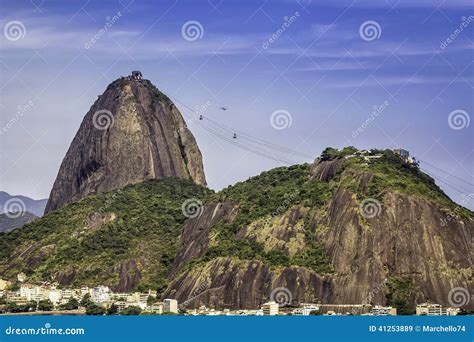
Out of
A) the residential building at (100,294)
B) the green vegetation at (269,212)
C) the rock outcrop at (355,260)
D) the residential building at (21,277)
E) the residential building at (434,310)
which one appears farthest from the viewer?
the residential building at (21,277)

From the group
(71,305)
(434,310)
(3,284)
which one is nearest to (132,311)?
(71,305)

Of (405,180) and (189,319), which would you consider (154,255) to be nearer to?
(405,180)

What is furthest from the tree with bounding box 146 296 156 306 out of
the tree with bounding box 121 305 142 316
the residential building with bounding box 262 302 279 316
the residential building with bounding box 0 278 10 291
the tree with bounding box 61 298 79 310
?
the residential building with bounding box 0 278 10 291

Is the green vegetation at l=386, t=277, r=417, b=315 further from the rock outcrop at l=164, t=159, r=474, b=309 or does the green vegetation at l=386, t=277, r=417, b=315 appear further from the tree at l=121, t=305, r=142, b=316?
the tree at l=121, t=305, r=142, b=316

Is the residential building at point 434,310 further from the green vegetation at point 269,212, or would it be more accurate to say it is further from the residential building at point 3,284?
the residential building at point 3,284

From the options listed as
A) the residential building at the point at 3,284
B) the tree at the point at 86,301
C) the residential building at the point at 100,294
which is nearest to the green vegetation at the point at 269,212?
the residential building at the point at 100,294

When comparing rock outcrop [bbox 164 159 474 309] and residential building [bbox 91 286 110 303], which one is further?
residential building [bbox 91 286 110 303]
